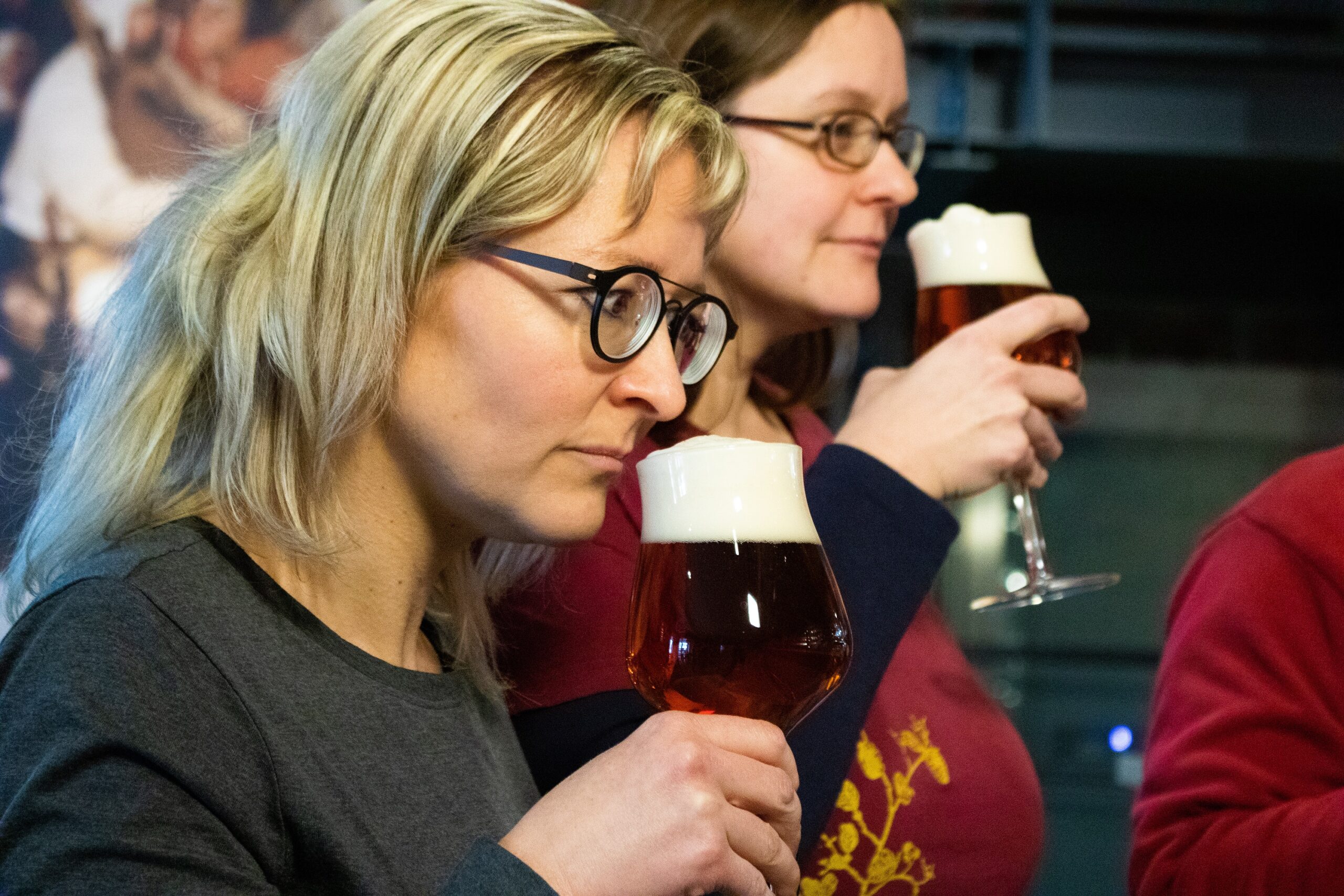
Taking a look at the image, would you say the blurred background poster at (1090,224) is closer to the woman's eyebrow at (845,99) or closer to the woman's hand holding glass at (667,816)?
the woman's eyebrow at (845,99)

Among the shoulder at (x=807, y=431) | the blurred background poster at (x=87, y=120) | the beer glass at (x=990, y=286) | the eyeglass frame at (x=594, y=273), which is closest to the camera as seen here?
the eyeglass frame at (x=594, y=273)

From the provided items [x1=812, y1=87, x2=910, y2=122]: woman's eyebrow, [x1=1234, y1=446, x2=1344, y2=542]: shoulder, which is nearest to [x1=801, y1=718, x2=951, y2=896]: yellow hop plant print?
[x1=1234, y1=446, x2=1344, y2=542]: shoulder

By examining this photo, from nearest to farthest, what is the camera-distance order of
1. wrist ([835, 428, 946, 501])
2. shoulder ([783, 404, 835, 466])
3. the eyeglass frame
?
the eyeglass frame
wrist ([835, 428, 946, 501])
shoulder ([783, 404, 835, 466])

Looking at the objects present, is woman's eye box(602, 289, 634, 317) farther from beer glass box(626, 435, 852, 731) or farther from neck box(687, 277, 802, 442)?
neck box(687, 277, 802, 442)

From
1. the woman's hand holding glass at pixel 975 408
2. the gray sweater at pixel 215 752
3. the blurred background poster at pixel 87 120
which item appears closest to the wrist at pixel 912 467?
the woman's hand holding glass at pixel 975 408

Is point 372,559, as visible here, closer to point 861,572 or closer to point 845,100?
point 861,572

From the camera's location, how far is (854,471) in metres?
1.18

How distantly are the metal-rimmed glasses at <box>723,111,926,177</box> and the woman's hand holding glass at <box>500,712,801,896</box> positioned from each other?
70 cm

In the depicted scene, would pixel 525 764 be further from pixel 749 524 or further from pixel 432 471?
pixel 749 524

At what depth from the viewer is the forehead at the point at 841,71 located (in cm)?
134

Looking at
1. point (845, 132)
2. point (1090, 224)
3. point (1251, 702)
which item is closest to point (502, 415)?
point (845, 132)

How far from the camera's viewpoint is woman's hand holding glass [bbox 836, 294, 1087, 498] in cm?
122

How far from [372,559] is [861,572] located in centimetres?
40

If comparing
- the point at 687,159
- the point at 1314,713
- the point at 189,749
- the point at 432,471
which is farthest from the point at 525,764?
the point at 1314,713
